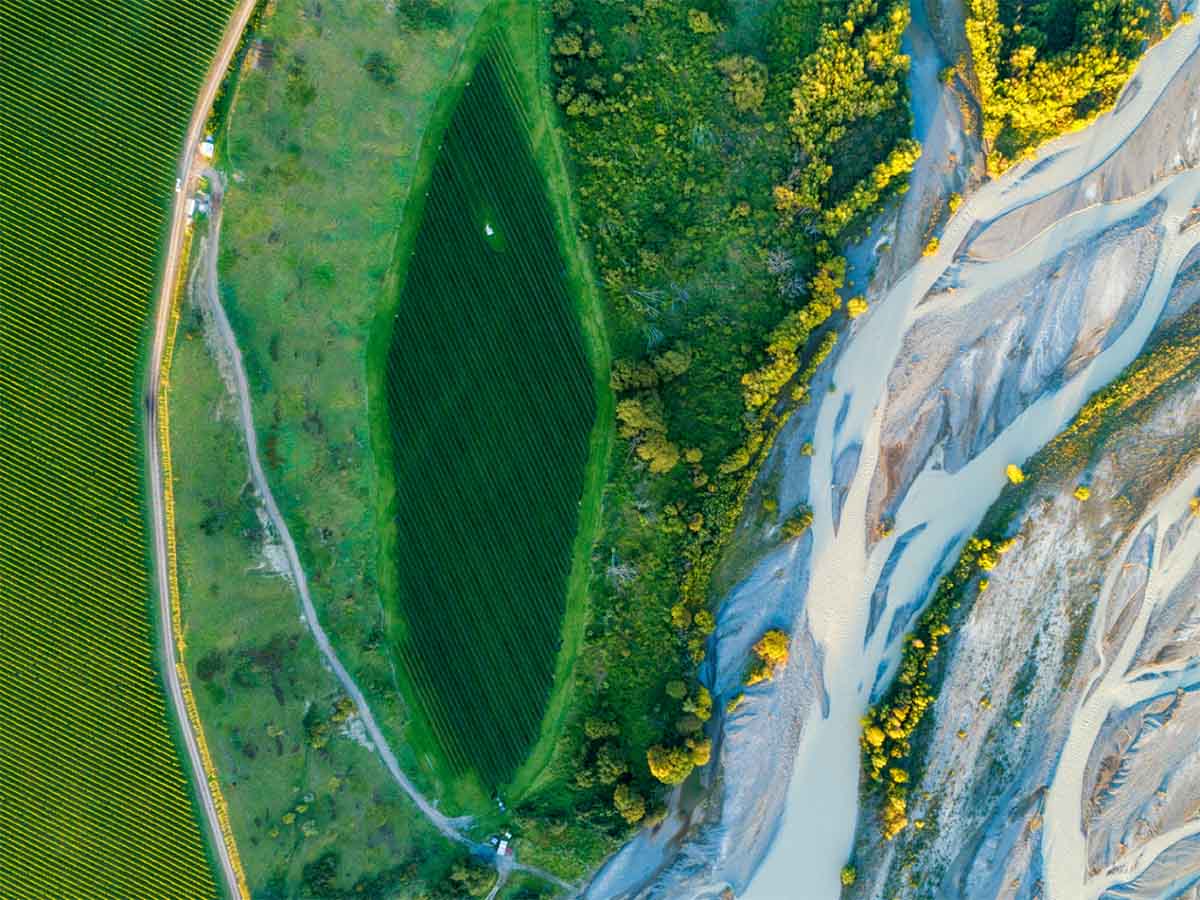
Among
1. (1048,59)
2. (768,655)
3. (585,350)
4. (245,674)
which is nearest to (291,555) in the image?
(245,674)

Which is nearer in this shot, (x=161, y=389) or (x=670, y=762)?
(x=670, y=762)

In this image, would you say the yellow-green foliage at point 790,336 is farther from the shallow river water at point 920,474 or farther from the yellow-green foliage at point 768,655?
the yellow-green foliage at point 768,655

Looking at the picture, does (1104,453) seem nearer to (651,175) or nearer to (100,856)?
(651,175)

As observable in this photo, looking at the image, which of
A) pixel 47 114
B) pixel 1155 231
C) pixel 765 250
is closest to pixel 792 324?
pixel 765 250

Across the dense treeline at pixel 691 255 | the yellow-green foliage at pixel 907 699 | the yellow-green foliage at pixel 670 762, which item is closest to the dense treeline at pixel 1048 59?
the dense treeline at pixel 691 255

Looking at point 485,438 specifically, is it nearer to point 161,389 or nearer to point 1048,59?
point 161,389

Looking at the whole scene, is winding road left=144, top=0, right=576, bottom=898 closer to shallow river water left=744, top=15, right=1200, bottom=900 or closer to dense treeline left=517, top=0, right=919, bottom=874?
dense treeline left=517, top=0, right=919, bottom=874
